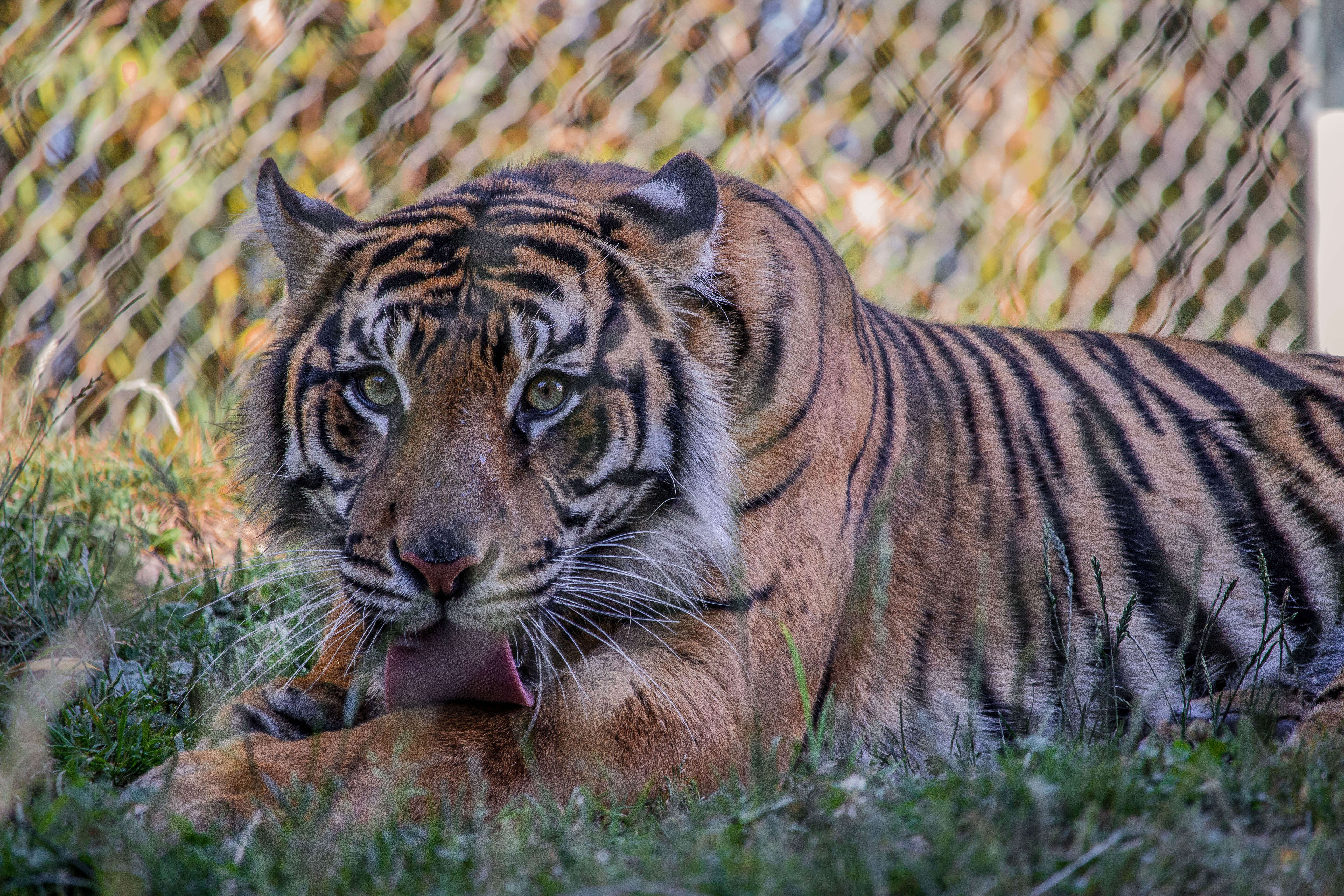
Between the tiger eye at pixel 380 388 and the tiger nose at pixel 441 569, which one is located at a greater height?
the tiger eye at pixel 380 388

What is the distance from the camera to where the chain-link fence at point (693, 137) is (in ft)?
13.4

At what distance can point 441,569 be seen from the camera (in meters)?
1.87

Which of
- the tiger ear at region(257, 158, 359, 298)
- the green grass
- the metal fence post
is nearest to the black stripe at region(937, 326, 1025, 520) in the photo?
the green grass

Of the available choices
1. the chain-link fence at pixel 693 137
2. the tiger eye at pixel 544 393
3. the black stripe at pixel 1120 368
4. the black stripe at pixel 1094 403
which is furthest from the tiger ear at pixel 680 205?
the black stripe at pixel 1120 368

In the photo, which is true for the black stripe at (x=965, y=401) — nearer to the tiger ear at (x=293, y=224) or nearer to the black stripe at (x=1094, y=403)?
the black stripe at (x=1094, y=403)

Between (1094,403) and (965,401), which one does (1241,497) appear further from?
Result: (965,401)

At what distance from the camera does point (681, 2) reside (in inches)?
186

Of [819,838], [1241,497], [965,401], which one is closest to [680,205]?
[965,401]

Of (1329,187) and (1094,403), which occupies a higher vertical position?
(1329,187)

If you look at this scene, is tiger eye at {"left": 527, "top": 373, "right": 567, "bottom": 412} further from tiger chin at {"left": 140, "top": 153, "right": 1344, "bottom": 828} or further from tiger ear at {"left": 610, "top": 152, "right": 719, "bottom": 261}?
tiger ear at {"left": 610, "top": 152, "right": 719, "bottom": 261}

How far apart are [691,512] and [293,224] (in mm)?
983

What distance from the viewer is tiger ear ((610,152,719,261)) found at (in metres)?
2.20

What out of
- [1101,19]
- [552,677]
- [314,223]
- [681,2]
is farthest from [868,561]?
[1101,19]

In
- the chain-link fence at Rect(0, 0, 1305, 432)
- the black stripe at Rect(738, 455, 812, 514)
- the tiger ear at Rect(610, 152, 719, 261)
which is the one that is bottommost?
the black stripe at Rect(738, 455, 812, 514)
